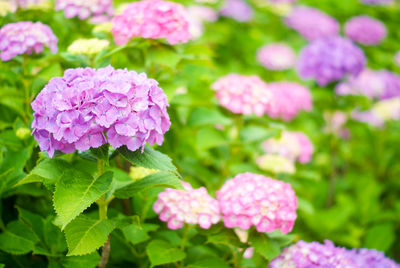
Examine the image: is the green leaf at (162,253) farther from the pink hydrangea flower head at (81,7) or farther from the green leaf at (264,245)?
the pink hydrangea flower head at (81,7)

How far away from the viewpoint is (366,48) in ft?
16.6

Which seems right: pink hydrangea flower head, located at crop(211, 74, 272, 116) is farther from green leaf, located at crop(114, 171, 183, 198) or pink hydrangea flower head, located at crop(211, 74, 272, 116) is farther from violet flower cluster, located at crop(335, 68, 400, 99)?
violet flower cluster, located at crop(335, 68, 400, 99)

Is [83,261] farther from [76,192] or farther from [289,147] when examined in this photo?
[289,147]

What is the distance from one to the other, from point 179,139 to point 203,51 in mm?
522

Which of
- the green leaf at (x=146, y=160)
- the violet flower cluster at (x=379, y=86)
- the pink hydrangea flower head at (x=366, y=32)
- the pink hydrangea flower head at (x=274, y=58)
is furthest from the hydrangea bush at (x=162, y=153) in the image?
the pink hydrangea flower head at (x=366, y=32)

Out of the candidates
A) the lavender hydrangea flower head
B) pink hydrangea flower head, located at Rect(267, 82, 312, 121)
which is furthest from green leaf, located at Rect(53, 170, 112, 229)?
pink hydrangea flower head, located at Rect(267, 82, 312, 121)

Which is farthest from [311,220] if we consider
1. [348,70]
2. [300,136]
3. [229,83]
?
[229,83]

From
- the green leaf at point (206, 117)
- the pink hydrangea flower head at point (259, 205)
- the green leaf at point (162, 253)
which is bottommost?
the green leaf at point (162, 253)

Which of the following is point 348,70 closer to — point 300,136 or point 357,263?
point 300,136

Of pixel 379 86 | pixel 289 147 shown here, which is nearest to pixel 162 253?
pixel 289 147

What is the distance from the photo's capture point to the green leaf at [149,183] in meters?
1.44

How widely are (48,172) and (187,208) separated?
541mm

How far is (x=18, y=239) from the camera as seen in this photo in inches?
66.2

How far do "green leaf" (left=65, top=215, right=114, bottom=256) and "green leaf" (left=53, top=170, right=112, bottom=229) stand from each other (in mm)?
130
